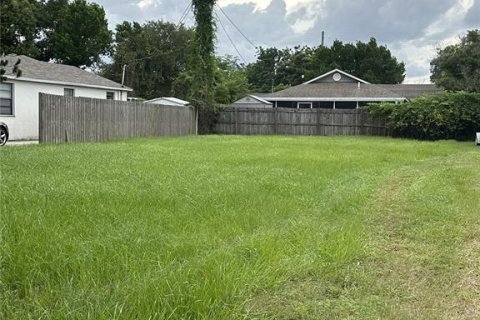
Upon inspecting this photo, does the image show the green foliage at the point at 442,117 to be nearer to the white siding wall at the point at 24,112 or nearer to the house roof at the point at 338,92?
the house roof at the point at 338,92

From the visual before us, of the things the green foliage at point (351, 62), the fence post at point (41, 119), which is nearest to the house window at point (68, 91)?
the fence post at point (41, 119)

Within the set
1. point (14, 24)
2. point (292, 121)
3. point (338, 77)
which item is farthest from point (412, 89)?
point (14, 24)

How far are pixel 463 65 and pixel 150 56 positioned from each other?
93.3 feet

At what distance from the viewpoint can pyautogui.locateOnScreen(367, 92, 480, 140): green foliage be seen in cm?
2323

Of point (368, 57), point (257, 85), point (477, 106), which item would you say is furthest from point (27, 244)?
point (257, 85)

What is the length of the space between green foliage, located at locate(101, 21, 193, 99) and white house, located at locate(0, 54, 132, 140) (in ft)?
76.2

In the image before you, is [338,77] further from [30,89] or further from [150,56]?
[30,89]

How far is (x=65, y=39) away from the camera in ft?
126

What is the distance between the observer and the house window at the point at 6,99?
60.8 ft

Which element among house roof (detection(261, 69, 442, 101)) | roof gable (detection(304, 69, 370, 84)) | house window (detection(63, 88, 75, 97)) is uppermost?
roof gable (detection(304, 69, 370, 84))

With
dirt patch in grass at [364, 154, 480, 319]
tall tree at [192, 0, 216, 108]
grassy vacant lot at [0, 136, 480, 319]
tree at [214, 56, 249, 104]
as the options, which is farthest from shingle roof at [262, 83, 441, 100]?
dirt patch in grass at [364, 154, 480, 319]

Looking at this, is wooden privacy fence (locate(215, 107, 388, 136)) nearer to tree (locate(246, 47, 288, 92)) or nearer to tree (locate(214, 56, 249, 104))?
tree (locate(214, 56, 249, 104))

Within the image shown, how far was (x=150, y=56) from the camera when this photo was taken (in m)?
48.8

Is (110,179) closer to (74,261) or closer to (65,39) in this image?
(74,261)
